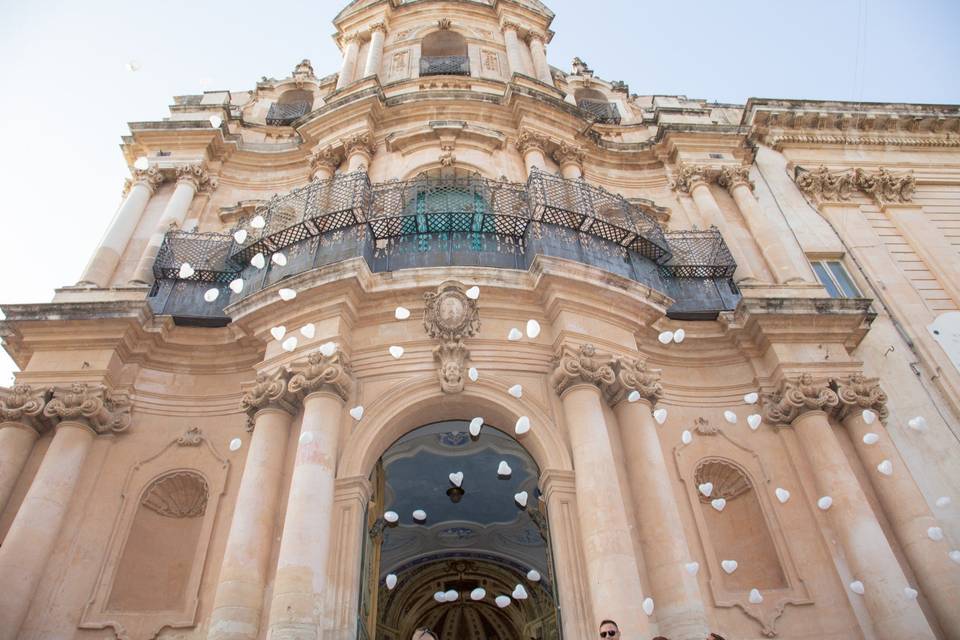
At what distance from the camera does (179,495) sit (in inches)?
374

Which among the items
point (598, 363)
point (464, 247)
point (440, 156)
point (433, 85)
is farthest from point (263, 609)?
point (433, 85)

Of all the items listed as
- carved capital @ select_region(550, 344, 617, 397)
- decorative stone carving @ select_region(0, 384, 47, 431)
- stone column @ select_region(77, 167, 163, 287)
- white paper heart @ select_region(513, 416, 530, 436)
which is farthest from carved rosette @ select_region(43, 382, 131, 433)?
carved capital @ select_region(550, 344, 617, 397)

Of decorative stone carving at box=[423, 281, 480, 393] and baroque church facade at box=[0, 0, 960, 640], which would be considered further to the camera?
decorative stone carving at box=[423, 281, 480, 393]

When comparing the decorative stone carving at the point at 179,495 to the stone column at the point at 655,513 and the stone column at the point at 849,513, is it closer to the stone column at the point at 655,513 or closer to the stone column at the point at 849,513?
the stone column at the point at 655,513

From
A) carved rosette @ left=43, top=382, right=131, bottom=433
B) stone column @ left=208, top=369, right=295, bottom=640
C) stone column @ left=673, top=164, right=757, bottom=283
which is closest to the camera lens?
stone column @ left=208, top=369, right=295, bottom=640

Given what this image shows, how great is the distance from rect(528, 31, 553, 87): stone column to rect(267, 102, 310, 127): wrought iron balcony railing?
6.26 metres

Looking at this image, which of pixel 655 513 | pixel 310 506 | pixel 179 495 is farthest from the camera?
pixel 179 495

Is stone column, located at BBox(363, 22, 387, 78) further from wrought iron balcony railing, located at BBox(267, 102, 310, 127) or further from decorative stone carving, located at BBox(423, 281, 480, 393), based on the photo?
decorative stone carving, located at BBox(423, 281, 480, 393)

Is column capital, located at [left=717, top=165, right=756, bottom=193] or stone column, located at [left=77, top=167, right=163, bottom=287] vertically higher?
column capital, located at [left=717, top=165, right=756, bottom=193]

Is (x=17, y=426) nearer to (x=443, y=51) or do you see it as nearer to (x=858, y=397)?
(x=858, y=397)

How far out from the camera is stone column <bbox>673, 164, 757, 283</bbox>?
12302mm

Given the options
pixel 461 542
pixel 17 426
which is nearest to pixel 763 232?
pixel 461 542

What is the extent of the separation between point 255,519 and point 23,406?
408 centimetres

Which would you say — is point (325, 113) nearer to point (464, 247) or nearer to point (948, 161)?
point (464, 247)
